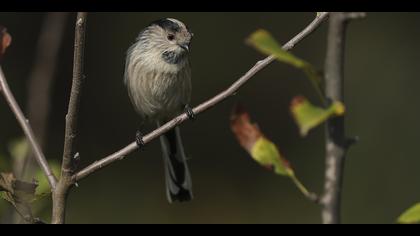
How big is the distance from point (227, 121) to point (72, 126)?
6622 millimetres

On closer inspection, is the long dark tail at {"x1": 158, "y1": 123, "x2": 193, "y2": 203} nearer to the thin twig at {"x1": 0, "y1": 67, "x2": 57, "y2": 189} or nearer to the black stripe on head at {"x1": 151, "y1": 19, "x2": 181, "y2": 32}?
the black stripe on head at {"x1": 151, "y1": 19, "x2": 181, "y2": 32}

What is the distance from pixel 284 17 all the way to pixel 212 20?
1.07m

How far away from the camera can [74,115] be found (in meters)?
2.30

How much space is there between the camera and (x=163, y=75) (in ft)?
16.7

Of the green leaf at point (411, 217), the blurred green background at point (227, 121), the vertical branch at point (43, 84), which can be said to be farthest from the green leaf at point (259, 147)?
the blurred green background at point (227, 121)

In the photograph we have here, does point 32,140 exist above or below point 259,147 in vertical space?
above

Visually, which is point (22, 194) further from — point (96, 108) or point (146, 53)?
point (96, 108)

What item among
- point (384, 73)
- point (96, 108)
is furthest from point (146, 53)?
point (384, 73)

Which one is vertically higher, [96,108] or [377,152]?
[96,108]

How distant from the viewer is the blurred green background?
798cm

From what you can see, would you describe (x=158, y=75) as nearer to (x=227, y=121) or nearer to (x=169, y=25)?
(x=169, y=25)

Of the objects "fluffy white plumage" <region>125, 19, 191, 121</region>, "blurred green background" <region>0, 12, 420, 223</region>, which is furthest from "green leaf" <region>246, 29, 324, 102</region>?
"blurred green background" <region>0, 12, 420, 223</region>

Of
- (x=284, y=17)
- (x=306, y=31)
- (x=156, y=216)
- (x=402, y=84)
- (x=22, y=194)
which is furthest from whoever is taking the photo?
(x=284, y=17)

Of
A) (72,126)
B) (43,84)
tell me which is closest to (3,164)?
(72,126)
